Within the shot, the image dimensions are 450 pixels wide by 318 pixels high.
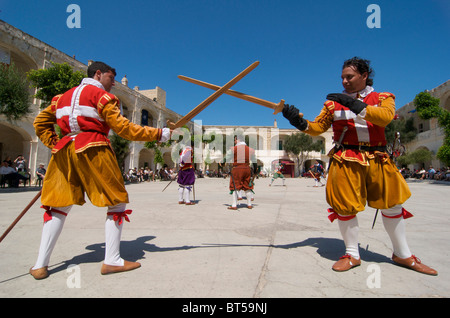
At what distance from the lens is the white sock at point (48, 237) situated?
1.94 m

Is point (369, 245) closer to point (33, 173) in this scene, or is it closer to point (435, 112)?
point (33, 173)

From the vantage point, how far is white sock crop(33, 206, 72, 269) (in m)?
1.94

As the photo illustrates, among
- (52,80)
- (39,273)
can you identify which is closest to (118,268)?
(39,273)

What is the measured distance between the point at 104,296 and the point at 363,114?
2286 mm

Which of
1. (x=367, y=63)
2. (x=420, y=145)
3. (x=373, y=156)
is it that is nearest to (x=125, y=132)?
(x=373, y=156)

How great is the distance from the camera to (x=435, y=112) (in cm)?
1919

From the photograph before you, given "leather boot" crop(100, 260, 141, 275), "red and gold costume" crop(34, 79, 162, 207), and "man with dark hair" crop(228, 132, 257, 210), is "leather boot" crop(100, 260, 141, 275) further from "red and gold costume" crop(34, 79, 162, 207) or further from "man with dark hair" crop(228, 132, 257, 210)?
"man with dark hair" crop(228, 132, 257, 210)

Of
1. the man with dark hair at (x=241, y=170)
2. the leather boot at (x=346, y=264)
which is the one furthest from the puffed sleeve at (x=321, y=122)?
the man with dark hair at (x=241, y=170)

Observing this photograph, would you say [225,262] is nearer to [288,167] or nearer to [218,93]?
[218,93]

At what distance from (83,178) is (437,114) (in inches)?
968

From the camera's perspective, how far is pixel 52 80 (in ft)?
41.5

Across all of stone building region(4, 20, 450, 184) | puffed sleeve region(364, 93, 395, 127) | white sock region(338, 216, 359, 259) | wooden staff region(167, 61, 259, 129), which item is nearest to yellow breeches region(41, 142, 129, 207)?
wooden staff region(167, 61, 259, 129)

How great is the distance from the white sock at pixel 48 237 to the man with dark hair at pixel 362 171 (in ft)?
7.27

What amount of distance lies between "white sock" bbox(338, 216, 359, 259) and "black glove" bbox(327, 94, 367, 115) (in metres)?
0.92
